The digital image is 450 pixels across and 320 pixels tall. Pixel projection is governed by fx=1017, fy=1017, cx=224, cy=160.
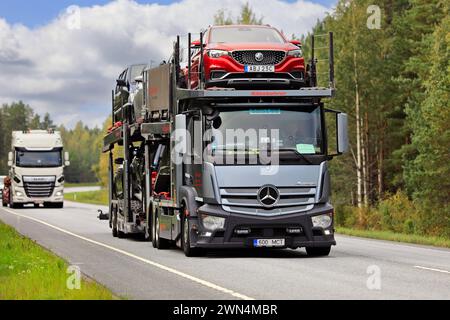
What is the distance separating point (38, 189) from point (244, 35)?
119 feet

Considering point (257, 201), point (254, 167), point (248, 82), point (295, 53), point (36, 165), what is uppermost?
point (295, 53)

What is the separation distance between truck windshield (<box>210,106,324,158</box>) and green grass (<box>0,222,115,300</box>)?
3.79 meters

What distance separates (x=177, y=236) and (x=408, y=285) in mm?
7375

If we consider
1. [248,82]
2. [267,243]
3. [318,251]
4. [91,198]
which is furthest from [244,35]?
[91,198]

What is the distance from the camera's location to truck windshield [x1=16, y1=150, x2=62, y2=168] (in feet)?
176

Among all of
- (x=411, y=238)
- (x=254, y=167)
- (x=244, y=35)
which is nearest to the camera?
(x=254, y=167)

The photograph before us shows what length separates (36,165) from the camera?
2121 inches

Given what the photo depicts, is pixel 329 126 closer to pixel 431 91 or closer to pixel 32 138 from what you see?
pixel 431 91

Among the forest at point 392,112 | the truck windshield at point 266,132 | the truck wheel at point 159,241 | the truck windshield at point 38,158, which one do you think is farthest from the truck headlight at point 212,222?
the truck windshield at point 38,158

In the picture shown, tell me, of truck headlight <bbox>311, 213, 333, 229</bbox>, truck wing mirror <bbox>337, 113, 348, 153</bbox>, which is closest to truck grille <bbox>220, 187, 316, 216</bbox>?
truck headlight <bbox>311, 213, 333, 229</bbox>

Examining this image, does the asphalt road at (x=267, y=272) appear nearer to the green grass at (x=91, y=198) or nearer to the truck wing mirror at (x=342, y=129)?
the truck wing mirror at (x=342, y=129)

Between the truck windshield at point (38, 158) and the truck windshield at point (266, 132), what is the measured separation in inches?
1422

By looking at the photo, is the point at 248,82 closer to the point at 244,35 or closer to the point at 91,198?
the point at 244,35

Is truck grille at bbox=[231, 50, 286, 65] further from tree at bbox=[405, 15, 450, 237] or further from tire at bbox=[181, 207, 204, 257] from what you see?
tree at bbox=[405, 15, 450, 237]
